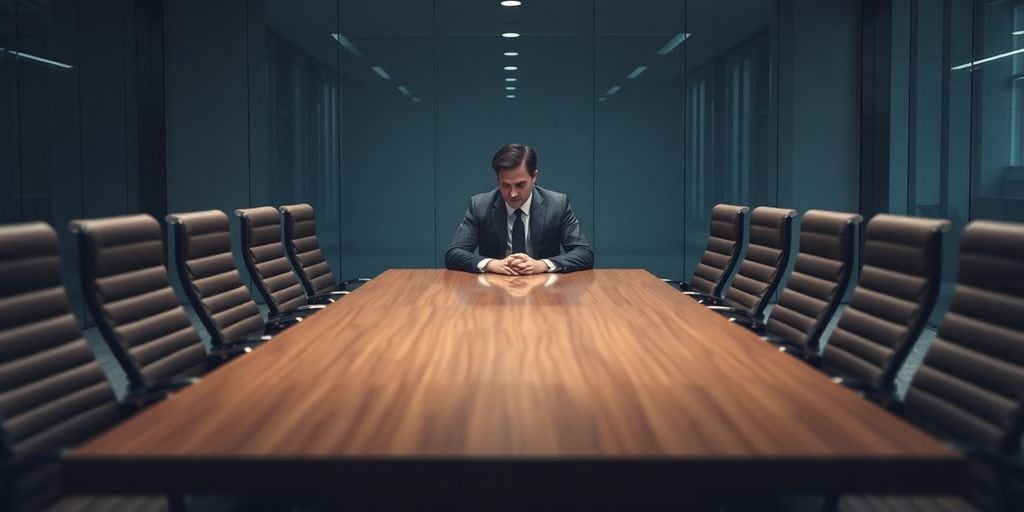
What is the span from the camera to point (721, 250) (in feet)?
14.6

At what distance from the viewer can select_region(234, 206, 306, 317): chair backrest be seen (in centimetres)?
383

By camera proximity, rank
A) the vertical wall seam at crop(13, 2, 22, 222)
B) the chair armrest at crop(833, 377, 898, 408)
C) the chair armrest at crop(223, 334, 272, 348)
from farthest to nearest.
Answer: the vertical wall seam at crop(13, 2, 22, 222)
the chair armrest at crop(223, 334, 272, 348)
the chair armrest at crop(833, 377, 898, 408)

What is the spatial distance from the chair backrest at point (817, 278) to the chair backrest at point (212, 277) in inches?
91.9

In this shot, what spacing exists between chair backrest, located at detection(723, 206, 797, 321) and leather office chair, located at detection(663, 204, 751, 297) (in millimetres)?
142

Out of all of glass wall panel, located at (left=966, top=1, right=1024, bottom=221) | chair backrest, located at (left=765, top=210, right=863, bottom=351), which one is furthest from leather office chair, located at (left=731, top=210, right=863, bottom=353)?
glass wall panel, located at (left=966, top=1, right=1024, bottom=221)

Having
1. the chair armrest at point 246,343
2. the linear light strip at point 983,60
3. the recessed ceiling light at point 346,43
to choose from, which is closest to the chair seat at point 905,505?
the chair armrest at point 246,343

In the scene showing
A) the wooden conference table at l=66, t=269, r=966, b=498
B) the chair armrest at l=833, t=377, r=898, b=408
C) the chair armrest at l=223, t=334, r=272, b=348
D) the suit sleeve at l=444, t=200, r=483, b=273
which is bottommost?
the chair armrest at l=833, t=377, r=898, b=408

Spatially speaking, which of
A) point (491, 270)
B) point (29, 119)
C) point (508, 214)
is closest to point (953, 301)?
point (491, 270)

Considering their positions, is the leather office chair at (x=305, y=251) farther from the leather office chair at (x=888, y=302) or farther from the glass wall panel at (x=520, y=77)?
the glass wall panel at (x=520, y=77)

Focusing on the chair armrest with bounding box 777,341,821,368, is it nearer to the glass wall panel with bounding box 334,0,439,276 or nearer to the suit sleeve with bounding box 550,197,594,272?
the suit sleeve with bounding box 550,197,594,272

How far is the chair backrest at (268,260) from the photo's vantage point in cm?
383

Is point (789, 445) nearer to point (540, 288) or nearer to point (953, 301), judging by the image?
point (953, 301)

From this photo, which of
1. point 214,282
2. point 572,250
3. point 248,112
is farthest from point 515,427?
point 248,112

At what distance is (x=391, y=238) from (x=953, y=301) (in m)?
6.13
